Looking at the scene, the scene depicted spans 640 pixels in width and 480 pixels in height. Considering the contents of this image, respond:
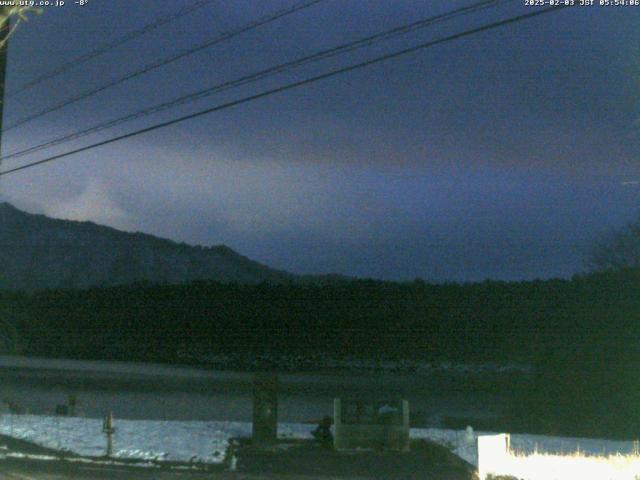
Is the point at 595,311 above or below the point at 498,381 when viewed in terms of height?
above

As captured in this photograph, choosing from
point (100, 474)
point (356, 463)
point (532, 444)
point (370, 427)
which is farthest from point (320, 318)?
point (100, 474)

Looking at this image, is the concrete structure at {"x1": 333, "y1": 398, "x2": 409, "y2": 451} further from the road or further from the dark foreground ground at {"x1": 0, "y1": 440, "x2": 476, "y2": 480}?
the road

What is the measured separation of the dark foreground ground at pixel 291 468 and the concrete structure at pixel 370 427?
24 cm

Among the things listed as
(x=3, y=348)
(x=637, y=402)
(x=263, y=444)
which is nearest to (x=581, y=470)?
(x=263, y=444)

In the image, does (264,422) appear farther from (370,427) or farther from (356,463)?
(356,463)

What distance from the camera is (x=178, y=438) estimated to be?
17.5 m

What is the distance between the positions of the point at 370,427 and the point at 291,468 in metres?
2.75

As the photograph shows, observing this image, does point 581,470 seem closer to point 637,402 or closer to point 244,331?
point 637,402

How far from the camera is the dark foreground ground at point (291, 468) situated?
12.3 m

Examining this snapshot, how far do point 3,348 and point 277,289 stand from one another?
17.7 meters

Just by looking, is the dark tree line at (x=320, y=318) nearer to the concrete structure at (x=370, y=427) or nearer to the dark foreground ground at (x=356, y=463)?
the concrete structure at (x=370, y=427)

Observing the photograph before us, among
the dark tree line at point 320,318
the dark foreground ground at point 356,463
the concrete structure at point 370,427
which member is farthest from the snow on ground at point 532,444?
the dark tree line at point 320,318

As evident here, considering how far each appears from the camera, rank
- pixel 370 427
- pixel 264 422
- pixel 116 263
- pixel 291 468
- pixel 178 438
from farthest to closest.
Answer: pixel 116 263
pixel 178 438
pixel 264 422
pixel 370 427
pixel 291 468

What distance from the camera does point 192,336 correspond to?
2014 inches
